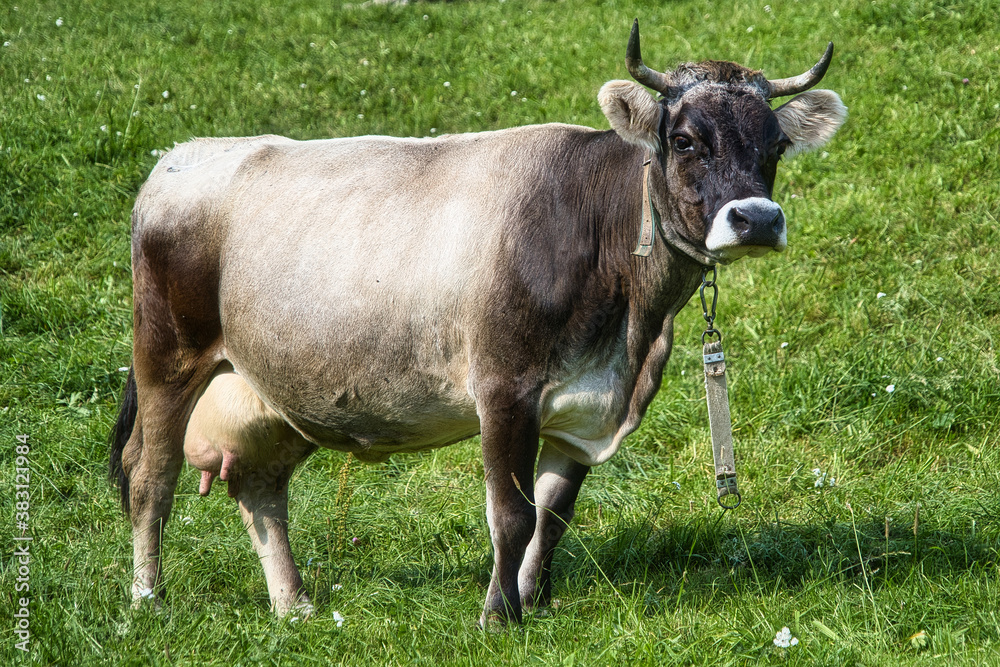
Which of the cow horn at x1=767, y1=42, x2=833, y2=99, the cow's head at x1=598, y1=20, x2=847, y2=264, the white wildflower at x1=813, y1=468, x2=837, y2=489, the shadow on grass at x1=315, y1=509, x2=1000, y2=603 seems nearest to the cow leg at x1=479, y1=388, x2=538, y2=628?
the shadow on grass at x1=315, y1=509, x2=1000, y2=603

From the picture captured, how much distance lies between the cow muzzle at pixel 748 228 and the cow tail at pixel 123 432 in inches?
113

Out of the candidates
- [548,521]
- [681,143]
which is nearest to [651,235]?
[681,143]

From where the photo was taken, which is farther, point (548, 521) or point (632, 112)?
point (548, 521)

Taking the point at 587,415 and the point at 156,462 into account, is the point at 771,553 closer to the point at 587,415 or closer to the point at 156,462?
the point at 587,415

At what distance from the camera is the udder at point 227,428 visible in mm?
4301

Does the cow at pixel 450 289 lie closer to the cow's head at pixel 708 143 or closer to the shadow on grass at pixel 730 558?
the cow's head at pixel 708 143

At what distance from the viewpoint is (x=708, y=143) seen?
11.2ft

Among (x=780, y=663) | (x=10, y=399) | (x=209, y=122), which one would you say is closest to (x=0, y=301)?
(x=10, y=399)

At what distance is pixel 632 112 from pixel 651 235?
0.46 m

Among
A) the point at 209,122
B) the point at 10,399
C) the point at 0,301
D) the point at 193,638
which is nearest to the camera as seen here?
the point at 193,638

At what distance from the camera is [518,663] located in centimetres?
334

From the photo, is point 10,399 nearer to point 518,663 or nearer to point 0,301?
point 0,301

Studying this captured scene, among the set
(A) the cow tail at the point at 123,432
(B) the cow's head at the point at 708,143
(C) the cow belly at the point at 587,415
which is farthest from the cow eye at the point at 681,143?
(A) the cow tail at the point at 123,432

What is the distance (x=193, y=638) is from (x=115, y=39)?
7934mm
